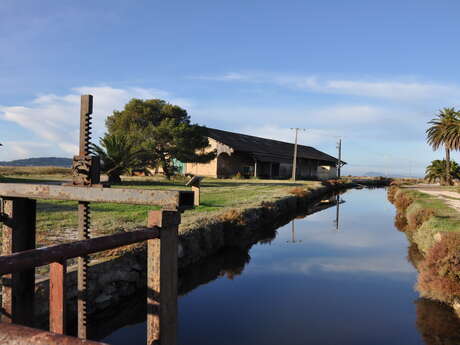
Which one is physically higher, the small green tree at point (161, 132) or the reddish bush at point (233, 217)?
the small green tree at point (161, 132)

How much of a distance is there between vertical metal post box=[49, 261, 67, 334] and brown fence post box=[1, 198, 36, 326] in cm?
87

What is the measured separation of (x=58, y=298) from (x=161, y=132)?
26.3m

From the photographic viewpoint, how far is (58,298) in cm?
268

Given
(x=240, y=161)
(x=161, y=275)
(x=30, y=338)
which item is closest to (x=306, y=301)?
(x=161, y=275)

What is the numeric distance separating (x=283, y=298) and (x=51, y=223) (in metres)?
5.72

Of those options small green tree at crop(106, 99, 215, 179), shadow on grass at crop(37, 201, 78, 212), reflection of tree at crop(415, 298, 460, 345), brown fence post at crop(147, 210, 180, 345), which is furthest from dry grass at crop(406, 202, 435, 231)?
small green tree at crop(106, 99, 215, 179)

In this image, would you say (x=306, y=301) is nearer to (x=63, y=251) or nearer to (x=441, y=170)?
(x=63, y=251)

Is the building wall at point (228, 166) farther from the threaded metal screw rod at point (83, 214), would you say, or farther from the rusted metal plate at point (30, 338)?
the rusted metal plate at point (30, 338)

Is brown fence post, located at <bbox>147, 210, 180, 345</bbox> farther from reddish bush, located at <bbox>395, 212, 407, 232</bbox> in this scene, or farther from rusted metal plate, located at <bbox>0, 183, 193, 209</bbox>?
reddish bush, located at <bbox>395, 212, 407, 232</bbox>

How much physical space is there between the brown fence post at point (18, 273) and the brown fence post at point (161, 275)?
1453 millimetres

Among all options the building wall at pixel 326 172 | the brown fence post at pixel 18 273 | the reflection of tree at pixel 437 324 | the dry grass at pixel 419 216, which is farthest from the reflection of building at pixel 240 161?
the brown fence post at pixel 18 273

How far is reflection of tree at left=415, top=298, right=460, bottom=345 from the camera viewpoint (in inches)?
222

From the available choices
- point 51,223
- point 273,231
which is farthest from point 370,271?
point 51,223

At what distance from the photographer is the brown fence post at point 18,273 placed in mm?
3258
